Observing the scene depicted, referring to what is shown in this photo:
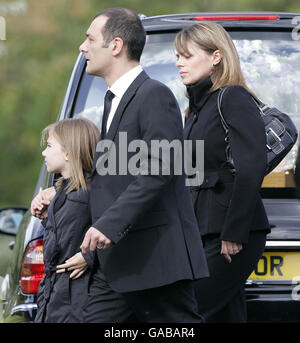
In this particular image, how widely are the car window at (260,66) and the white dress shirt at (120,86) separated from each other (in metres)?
1.02

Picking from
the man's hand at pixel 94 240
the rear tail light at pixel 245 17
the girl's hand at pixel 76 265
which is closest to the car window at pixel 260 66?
the rear tail light at pixel 245 17

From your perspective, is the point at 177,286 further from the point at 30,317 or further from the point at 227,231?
the point at 30,317

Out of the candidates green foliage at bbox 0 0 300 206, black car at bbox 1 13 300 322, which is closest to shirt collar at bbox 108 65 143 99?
black car at bbox 1 13 300 322

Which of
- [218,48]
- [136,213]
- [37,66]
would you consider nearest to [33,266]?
[136,213]

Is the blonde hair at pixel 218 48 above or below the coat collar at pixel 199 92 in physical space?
above

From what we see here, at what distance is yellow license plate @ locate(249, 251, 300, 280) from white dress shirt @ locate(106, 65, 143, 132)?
1.16m

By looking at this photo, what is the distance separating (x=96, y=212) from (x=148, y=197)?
1.05ft

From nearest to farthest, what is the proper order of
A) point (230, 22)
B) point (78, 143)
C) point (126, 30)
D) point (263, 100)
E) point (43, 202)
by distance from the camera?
point (126, 30) → point (78, 143) → point (43, 202) → point (263, 100) → point (230, 22)

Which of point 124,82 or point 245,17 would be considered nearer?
point 124,82

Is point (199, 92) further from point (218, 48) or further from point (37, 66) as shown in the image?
point (37, 66)

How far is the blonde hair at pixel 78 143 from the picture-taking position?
14.5ft

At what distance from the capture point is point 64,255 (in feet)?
14.2

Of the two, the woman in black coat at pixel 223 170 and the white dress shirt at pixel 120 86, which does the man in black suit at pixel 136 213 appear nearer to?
the white dress shirt at pixel 120 86

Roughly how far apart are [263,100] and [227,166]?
2.79 ft
